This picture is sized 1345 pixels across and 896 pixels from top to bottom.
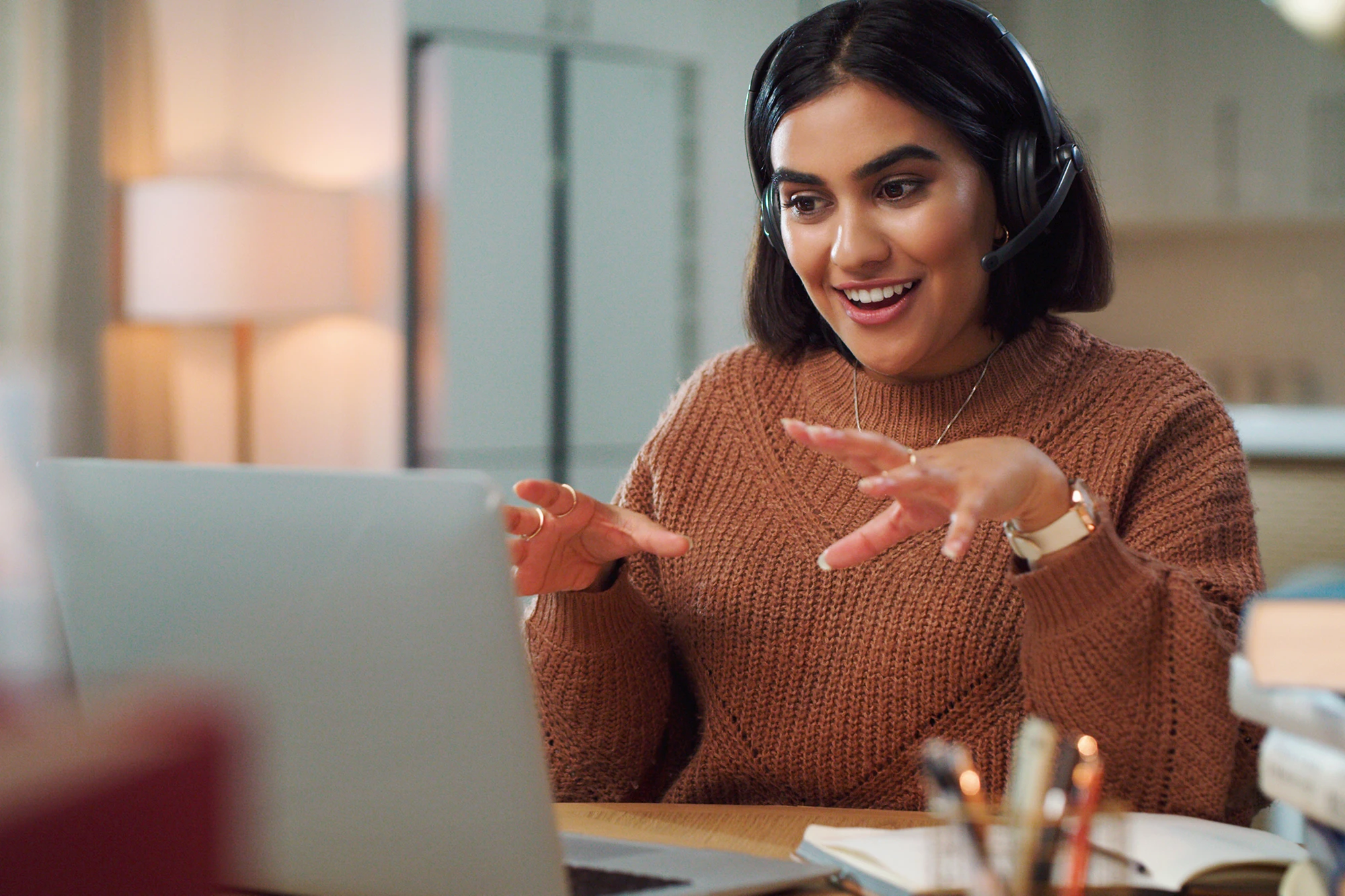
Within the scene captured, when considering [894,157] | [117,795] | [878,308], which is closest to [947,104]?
[894,157]

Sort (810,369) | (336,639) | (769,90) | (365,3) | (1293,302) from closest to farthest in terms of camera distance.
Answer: (336,639) < (769,90) < (810,369) < (365,3) < (1293,302)

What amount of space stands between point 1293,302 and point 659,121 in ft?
6.93

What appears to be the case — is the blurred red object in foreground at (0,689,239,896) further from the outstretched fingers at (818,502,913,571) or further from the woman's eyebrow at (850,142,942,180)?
the woman's eyebrow at (850,142,942,180)

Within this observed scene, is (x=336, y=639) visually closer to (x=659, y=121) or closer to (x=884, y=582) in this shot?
(x=884, y=582)

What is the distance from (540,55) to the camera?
3.48 metres

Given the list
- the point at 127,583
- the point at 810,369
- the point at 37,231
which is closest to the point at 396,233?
the point at 37,231

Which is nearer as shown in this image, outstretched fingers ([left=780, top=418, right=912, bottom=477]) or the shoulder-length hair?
outstretched fingers ([left=780, top=418, right=912, bottom=477])

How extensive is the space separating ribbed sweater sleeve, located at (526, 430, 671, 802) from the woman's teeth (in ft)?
1.06

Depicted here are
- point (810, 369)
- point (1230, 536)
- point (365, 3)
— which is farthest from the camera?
point (365, 3)

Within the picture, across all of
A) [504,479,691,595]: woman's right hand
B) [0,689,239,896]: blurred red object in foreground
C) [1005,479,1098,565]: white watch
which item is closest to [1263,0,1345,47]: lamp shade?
[1005,479,1098,565]: white watch

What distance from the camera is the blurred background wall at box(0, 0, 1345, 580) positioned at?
3.11 meters

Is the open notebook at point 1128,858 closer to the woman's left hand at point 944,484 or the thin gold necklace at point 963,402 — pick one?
the woman's left hand at point 944,484

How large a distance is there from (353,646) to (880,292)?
69 cm

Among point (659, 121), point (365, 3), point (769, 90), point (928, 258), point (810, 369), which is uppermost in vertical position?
point (365, 3)
